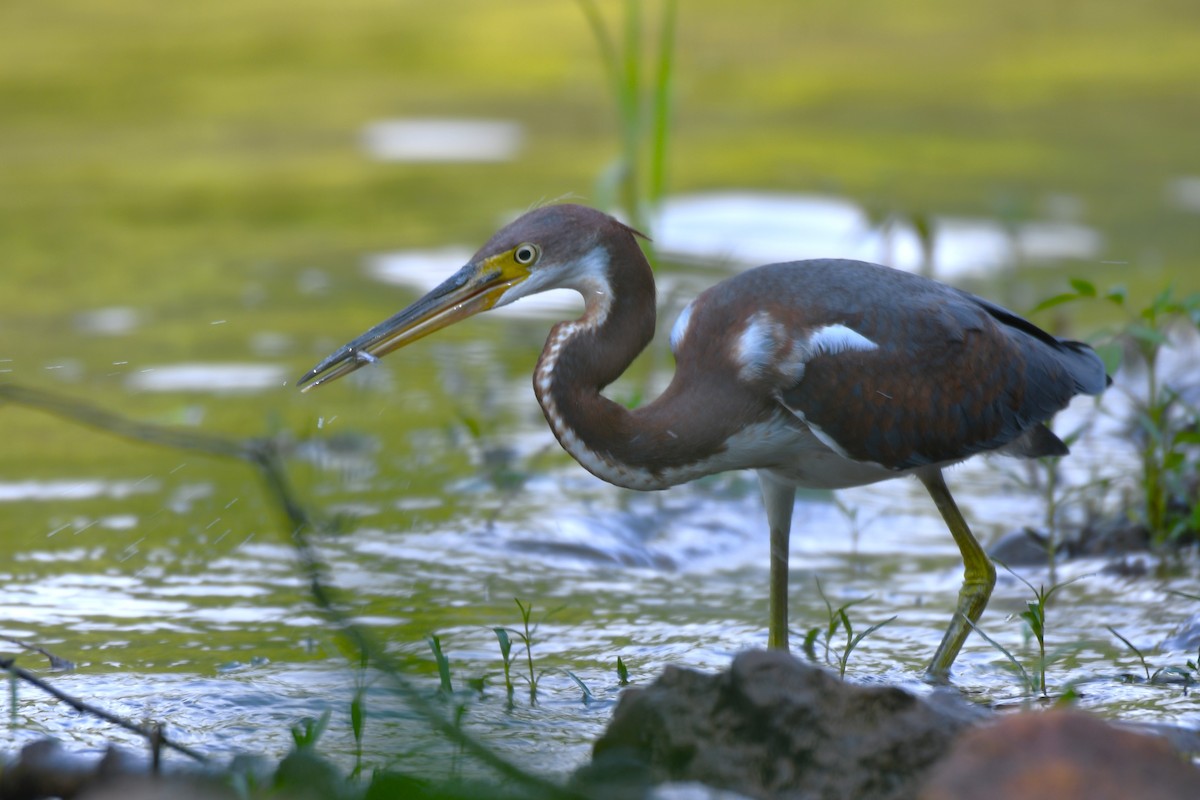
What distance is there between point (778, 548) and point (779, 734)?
4.33 feet

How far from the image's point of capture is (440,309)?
4102 mm

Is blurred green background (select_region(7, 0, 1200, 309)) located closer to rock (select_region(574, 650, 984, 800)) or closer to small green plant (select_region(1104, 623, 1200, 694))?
small green plant (select_region(1104, 623, 1200, 694))

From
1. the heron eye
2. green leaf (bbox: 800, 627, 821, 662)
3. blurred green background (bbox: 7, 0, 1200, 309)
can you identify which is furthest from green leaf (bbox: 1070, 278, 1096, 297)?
blurred green background (bbox: 7, 0, 1200, 309)

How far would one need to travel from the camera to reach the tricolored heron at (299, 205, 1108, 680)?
3918mm

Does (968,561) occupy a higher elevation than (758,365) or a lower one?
lower

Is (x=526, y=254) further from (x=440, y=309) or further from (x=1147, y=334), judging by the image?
(x=1147, y=334)

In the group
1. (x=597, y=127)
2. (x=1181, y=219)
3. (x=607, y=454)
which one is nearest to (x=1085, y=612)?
(x=607, y=454)

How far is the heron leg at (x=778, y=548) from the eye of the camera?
421cm

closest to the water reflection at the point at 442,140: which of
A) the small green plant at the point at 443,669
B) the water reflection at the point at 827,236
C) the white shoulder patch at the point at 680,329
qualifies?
the water reflection at the point at 827,236

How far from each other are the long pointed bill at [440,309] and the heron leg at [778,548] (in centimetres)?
86

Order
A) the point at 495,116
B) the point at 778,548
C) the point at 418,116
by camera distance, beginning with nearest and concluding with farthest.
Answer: the point at 778,548 → the point at 418,116 → the point at 495,116

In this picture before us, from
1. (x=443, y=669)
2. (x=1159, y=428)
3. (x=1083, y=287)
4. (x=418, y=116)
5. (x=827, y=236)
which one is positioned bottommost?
(x=443, y=669)

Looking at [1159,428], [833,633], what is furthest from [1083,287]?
[833,633]

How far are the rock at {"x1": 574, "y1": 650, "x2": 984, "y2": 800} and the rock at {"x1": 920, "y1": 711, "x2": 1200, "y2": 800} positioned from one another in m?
0.34
